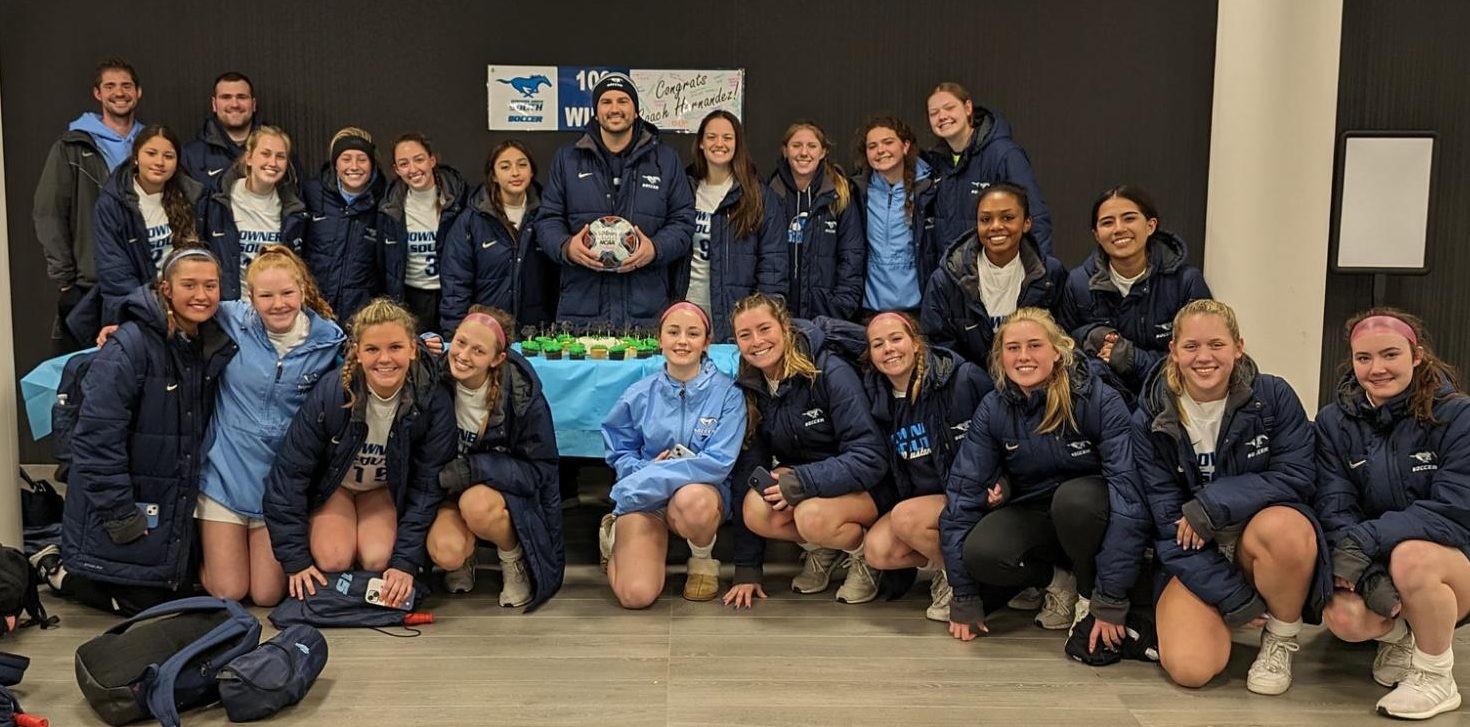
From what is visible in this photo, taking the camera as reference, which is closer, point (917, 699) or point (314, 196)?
point (917, 699)

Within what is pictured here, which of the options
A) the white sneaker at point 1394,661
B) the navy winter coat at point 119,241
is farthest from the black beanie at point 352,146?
the white sneaker at point 1394,661

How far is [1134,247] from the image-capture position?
425cm

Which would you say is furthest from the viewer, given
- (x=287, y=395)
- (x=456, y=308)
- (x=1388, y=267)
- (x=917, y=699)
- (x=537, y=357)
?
(x=1388, y=267)

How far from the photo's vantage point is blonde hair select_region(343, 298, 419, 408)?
4023 mm

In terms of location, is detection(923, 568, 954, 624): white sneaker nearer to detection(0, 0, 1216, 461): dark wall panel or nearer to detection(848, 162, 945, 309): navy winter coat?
detection(848, 162, 945, 309): navy winter coat

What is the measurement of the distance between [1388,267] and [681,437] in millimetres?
3991

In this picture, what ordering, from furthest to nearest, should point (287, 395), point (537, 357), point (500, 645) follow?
point (537, 357)
point (287, 395)
point (500, 645)

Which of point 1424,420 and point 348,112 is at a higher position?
point 348,112

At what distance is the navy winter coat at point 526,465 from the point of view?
4.21 metres

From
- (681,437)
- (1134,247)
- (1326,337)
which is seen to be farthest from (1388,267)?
(681,437)

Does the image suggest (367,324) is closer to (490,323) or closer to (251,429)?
(490,323)

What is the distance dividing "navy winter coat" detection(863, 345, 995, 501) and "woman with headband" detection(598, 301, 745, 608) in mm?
531

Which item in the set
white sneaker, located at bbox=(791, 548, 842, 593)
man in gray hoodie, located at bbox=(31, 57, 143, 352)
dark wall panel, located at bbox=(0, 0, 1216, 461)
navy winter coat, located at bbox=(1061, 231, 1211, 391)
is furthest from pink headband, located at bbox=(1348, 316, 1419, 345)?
man in gray hoodie, located at bbox=(31, 57, 143, 352)

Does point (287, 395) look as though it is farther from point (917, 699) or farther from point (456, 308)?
point (917, 699)
